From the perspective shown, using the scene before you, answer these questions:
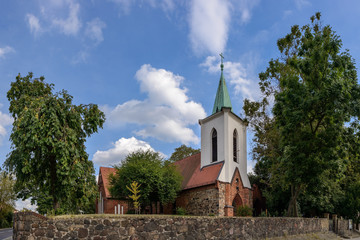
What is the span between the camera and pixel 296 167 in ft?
66.2

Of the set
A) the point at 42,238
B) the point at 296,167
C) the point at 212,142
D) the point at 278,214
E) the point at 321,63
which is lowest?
the point at 278,214

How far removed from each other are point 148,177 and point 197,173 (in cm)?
659

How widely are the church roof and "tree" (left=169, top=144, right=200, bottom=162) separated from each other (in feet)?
41.6

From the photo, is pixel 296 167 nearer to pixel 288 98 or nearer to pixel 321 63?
pixel 288 98

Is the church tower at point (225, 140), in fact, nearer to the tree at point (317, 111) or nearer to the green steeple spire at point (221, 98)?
the green steeple spire at point (221, 98)

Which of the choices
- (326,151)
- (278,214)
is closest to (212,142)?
(278,214)

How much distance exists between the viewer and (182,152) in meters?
46.2

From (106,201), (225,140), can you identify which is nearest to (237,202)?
(225,140)

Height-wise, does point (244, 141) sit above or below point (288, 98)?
below

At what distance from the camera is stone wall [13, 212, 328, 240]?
25.6ft

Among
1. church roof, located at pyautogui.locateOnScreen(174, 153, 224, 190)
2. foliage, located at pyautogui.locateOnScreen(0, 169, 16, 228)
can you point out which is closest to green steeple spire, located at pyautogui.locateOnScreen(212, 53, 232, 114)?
church roof, located at pyautogui.locateOnScreen(174, 153, 224, 190)

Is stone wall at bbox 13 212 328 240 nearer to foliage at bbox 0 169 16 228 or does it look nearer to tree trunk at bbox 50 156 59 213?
tree trunk at bbox 50 156 59 213

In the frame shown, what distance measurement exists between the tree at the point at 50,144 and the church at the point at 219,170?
8523 mm

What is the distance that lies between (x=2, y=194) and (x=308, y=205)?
132 feet
